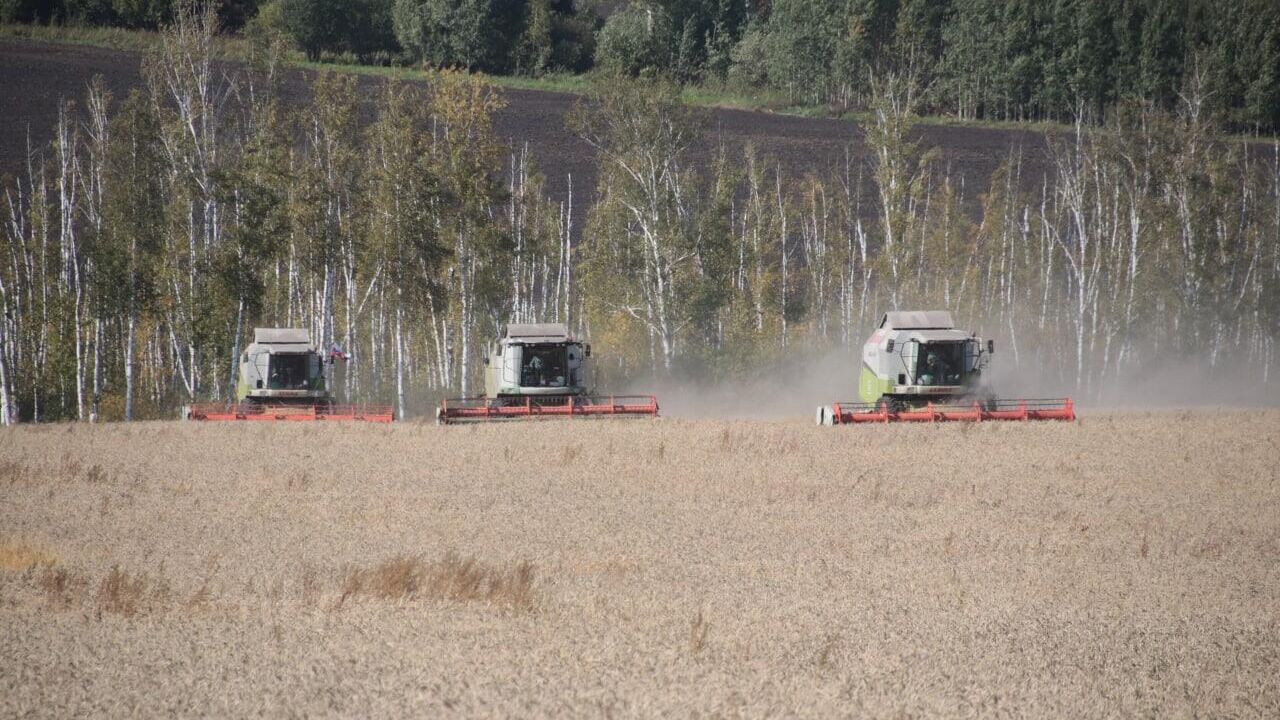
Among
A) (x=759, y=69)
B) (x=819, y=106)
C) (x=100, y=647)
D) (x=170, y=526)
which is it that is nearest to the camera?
(x=100, y=647)

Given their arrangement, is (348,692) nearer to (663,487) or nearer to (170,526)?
(170,526)

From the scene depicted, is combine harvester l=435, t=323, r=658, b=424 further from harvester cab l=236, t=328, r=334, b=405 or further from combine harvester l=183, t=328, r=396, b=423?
harvester cab l=236, t=328, r=334, b=405

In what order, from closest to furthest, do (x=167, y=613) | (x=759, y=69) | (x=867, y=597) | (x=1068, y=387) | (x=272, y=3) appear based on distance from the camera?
(x=167, y=613)
(x=867, y=597)
(x=1068, y=387)
(x=272, y=3)
(x=759, y=69)

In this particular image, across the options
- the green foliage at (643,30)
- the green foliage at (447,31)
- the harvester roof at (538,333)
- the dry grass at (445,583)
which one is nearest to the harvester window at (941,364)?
the harvester roof at (538,333)

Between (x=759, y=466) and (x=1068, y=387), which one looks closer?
(x=759, y=466)

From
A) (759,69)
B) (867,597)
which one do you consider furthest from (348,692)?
(759,69)

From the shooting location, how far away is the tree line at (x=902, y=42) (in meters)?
81.3

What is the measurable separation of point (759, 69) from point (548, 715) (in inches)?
3412

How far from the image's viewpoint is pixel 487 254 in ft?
141

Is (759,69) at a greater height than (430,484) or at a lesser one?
greater

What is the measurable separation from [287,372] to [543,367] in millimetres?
7330

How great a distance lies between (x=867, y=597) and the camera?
38.3 feet

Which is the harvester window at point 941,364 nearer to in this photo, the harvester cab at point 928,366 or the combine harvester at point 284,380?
the harvester cab at point 928,366

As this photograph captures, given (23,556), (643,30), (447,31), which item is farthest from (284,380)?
(643,30)
